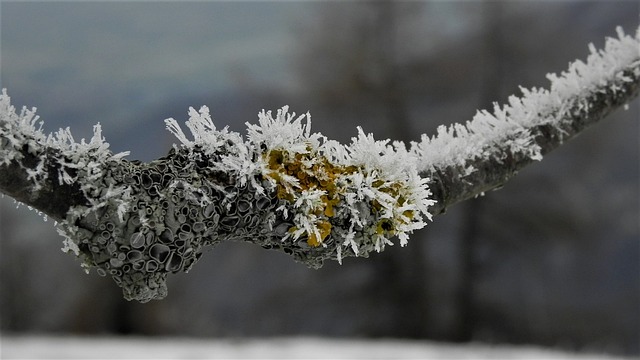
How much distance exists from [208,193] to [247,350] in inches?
218

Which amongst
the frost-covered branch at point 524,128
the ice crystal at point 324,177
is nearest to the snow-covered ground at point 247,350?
the frost-covered branch at point 524,128

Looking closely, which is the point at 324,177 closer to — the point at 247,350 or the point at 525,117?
the point at 525,117

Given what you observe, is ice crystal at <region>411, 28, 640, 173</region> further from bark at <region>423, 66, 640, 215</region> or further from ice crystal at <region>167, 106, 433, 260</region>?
ice crystal at <region>167, 106, 433, 260</region>

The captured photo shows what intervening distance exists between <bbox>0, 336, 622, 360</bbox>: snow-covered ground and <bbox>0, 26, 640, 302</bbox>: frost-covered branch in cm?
505

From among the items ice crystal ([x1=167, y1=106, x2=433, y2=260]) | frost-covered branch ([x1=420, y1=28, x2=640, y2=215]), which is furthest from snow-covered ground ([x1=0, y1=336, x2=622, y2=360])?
ice crystal ([x1=167, y1=106, x2=433, y2=260])

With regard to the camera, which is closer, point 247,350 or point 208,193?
point 208,193

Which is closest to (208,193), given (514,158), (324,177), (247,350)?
(324,177)

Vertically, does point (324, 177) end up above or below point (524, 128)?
below

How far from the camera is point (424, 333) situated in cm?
1327

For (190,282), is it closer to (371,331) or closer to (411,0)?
(371,331)

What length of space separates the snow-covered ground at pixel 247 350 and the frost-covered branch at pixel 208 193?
16.6ft

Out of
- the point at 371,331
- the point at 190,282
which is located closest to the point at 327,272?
the point at 371,331

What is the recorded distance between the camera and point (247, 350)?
6.40 metres

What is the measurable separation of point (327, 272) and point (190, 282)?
2784mm
